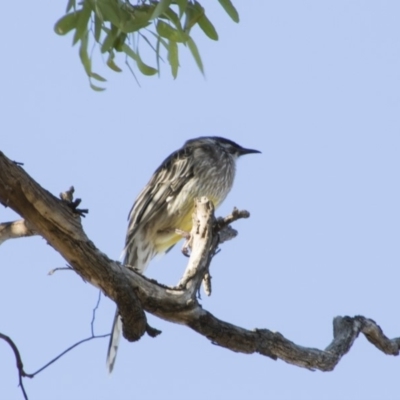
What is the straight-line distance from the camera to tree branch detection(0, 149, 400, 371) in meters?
3.80

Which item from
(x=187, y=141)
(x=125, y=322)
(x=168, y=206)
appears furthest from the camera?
(x=187, y=141)

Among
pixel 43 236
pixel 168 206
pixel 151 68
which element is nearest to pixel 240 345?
pixel 43 236

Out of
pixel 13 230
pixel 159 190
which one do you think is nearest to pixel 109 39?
pixel 13 230

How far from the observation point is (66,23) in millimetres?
3783

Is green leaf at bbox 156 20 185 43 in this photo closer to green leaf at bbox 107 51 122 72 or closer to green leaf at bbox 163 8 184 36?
green leaf at bbox 163 8 184 36

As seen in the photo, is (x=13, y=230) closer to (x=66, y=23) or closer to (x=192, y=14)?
(x=66, y=23)

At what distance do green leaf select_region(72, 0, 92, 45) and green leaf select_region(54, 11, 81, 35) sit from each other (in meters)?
0.02

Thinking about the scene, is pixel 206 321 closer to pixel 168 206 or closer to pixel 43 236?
pixel 43 236

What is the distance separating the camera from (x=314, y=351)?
15.5 ft

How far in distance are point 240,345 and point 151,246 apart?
346 cm

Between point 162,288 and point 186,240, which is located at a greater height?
point 186,240

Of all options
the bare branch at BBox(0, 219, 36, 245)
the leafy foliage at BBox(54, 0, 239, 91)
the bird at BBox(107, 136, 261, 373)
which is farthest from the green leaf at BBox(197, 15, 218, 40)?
the bird at BBox(107, 136, 261, 373)

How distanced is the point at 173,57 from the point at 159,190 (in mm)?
4036

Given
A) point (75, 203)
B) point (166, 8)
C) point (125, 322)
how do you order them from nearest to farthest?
point (166, 8)
point (75, 203)
point (125, 322)
